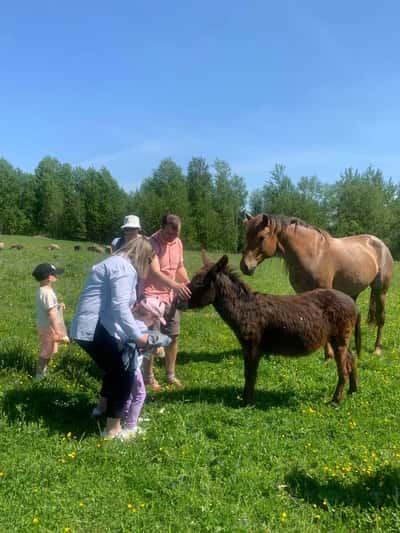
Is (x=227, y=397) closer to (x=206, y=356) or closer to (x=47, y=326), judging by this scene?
(x=206, y=356)

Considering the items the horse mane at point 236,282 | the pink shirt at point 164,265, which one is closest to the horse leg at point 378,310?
the horse mane at point 236,282

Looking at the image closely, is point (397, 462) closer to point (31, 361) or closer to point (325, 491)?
point (325, 491)

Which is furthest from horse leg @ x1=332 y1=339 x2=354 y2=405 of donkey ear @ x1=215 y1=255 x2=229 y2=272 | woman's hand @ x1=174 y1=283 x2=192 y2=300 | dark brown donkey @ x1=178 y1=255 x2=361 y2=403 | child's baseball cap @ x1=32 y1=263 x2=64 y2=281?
child's baseball cap @ x1=32 y1=263 x2=64 y2=281

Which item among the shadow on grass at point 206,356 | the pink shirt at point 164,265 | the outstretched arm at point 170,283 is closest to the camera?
the outstretched arm at point 170,283

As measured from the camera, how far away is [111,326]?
4.64m

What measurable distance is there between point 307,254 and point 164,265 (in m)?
2.69

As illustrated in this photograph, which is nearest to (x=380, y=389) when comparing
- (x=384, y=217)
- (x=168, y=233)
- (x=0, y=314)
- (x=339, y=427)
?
(x=339, y=427)

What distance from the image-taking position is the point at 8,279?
15.8m

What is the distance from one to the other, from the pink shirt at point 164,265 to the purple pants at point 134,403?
1.48 meters

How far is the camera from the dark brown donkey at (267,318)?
19.0ft

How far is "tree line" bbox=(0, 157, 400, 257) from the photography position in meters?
63.8

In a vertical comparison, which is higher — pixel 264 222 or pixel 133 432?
pixel 264 222

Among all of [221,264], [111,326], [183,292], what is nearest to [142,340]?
[111,326]

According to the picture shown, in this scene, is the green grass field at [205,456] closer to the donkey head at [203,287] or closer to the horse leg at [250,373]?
the horse leg at [250,373]
